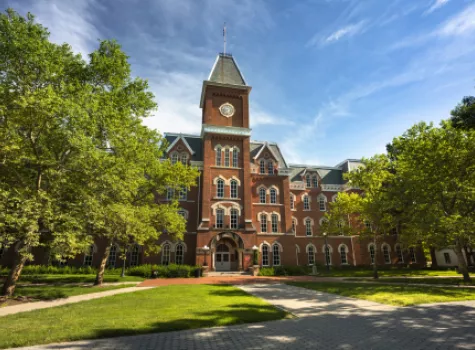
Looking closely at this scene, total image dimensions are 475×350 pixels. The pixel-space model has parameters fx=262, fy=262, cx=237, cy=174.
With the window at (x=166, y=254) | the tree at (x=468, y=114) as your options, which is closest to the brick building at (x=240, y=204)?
the window at (x=166, y=254)

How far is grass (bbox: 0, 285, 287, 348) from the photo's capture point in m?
6.94

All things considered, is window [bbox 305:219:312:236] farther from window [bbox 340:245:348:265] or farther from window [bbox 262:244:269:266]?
window [bbox 262:244:269:266]

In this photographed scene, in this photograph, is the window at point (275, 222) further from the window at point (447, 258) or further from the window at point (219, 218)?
the window at point (447, 258)

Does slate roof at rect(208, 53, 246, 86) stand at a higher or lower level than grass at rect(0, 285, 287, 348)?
higher

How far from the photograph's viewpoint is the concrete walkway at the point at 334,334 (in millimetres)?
6238

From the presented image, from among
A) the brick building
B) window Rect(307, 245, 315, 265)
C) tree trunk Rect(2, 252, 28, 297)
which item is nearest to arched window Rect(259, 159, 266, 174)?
the brick building

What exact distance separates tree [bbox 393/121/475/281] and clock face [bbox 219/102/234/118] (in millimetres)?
21799

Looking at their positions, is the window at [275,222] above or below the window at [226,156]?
below

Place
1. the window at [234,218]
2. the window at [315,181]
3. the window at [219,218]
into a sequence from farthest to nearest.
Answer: the window at [315,181], the window at [234,218], the window at [219,218]

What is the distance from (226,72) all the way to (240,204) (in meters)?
19.2

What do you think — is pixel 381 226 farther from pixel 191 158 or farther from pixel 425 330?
pixel 191 158

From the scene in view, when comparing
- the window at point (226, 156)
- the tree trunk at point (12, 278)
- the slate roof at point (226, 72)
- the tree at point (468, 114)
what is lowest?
the tree trunk at point (12, 278)

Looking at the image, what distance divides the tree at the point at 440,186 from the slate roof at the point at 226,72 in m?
24.3

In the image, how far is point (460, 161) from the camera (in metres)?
19.3
